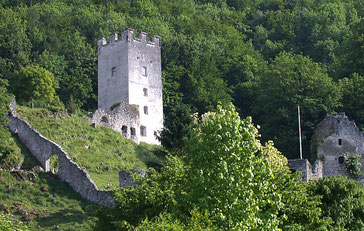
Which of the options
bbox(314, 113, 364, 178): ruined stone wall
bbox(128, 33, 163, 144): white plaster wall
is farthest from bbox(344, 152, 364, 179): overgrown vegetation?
bbox(128, 33, 163, 144): white plaster wall

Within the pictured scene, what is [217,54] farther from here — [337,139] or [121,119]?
[337,139]

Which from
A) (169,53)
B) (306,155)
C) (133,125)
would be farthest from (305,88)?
(169,53)

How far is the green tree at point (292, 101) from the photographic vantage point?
58.5 meters

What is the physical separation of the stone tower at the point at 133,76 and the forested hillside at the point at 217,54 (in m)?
4.07

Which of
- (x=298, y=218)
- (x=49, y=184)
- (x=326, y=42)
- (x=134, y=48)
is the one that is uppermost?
(x=326, y=42)

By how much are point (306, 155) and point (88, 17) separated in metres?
42.4

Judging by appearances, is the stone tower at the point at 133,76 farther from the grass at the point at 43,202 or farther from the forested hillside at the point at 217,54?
the grass at the point at 43,202

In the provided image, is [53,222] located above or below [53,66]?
below

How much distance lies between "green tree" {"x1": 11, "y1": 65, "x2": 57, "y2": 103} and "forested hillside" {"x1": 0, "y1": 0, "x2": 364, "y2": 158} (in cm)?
9

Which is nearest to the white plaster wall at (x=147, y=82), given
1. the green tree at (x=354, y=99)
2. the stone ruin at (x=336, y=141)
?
the stone ruin at (x=336, y=141)

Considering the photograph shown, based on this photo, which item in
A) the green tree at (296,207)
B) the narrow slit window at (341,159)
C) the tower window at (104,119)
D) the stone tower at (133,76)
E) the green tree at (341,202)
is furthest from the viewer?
the stone tower at (133,76)

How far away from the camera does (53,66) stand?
254 ft

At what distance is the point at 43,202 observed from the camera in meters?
40.4

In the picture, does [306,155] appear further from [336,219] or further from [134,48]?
[336,219]
